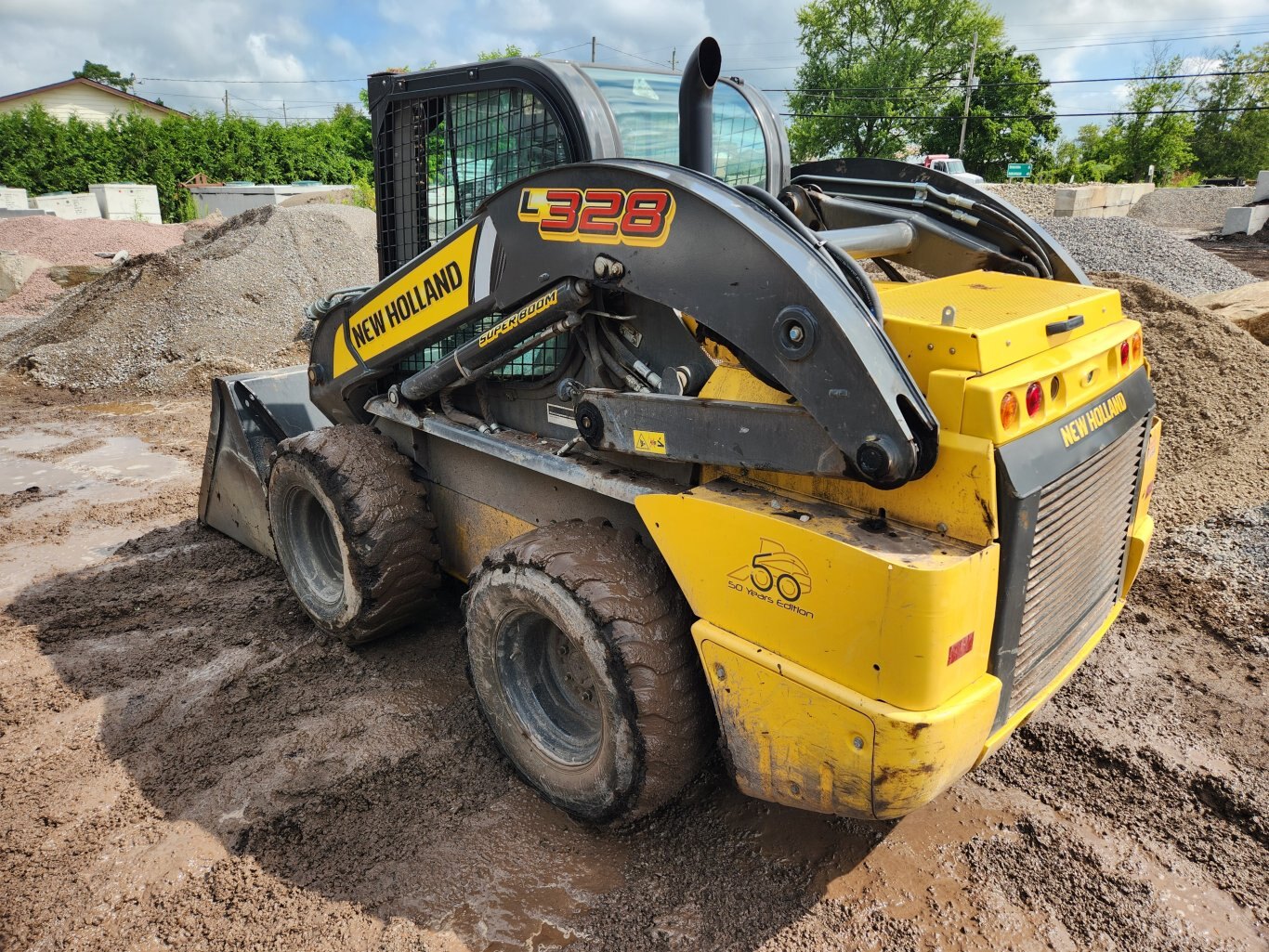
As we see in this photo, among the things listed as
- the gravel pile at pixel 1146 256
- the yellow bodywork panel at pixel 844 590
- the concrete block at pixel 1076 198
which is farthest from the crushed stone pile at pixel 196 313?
the concrete block at pixel 1076 198

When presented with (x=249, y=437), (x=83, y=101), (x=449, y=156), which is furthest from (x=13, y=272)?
(x=83, y=101)

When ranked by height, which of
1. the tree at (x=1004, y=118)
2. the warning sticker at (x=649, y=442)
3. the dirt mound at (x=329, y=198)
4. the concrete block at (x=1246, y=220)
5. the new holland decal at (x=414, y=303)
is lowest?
the warning sticker at (x=649, y=442)

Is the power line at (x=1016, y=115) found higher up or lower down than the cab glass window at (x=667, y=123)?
higher up

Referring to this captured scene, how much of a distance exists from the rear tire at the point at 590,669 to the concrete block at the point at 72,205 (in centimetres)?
2467

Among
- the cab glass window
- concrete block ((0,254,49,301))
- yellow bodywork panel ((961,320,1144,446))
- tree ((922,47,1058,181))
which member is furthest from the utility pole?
yellow bodywork panel ((961,320,1144,446))

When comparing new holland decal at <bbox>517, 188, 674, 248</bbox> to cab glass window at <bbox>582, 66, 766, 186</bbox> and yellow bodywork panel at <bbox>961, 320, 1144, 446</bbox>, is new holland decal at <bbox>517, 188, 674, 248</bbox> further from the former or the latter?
yellow bodywork panel at <bbox>961, 320, 1144, 446</bbox>

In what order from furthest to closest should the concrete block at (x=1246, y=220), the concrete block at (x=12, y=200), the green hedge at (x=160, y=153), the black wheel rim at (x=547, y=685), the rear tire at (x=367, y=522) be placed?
1. the green hedge at (x=160, y=153)
2. the concrete block at (x=12, y=200)
3. the concrete block at (x=1246, y=220)
4. the rear tire at (x=367, y=522)
5. the black wheel rim at (x=547, y=685)

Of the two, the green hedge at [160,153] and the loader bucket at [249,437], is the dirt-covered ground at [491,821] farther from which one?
the green hedge at [160,153]

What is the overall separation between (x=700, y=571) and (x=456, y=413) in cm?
144

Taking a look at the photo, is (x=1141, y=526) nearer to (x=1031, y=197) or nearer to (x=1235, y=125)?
(x=1031, y=197)

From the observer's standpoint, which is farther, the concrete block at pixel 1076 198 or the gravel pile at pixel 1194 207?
the gravel pile at pixel 1194 207

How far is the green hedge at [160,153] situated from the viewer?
1042 inches

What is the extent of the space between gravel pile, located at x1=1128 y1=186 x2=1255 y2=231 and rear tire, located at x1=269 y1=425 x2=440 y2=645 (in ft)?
86.4

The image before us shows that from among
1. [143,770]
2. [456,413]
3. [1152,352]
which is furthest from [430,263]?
[1152,352]
